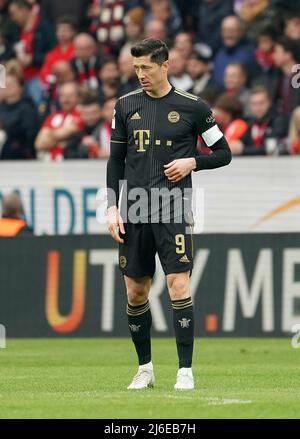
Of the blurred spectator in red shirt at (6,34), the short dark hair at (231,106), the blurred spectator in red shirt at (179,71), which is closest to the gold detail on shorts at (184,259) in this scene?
the short dark hair at (231,106)

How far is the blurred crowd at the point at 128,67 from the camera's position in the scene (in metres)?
17.5

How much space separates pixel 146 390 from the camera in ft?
31.4

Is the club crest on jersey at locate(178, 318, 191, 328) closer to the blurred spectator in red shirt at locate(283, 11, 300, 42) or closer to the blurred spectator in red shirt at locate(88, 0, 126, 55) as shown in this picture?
the blurred spectator in red shirt at locate(283, 11, 300, 42)

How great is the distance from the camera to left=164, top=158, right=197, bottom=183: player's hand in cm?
953

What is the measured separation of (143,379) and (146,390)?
0.25m

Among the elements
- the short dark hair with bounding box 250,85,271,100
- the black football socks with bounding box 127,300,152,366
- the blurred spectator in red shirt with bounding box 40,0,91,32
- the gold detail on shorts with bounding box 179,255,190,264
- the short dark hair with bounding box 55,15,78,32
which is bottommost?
the black football socks with bounding box 127,300,152,366

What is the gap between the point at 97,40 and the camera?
68.9 feet

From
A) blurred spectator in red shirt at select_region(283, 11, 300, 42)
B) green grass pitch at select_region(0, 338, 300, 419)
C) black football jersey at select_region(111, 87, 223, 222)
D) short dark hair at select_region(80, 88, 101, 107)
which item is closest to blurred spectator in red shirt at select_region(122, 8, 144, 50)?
short dark hair at select_region(80, 88, 101, 107)

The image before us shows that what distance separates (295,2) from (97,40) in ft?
11.6

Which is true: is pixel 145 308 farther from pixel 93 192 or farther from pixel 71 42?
pixel 71 42

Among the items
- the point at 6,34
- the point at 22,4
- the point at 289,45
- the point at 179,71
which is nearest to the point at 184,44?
the point at 179,71

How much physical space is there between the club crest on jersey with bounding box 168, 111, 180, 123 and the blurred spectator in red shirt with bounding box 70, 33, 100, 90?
10435mm

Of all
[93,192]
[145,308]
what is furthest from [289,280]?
[145,308]

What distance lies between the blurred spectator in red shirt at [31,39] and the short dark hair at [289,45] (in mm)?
4644
